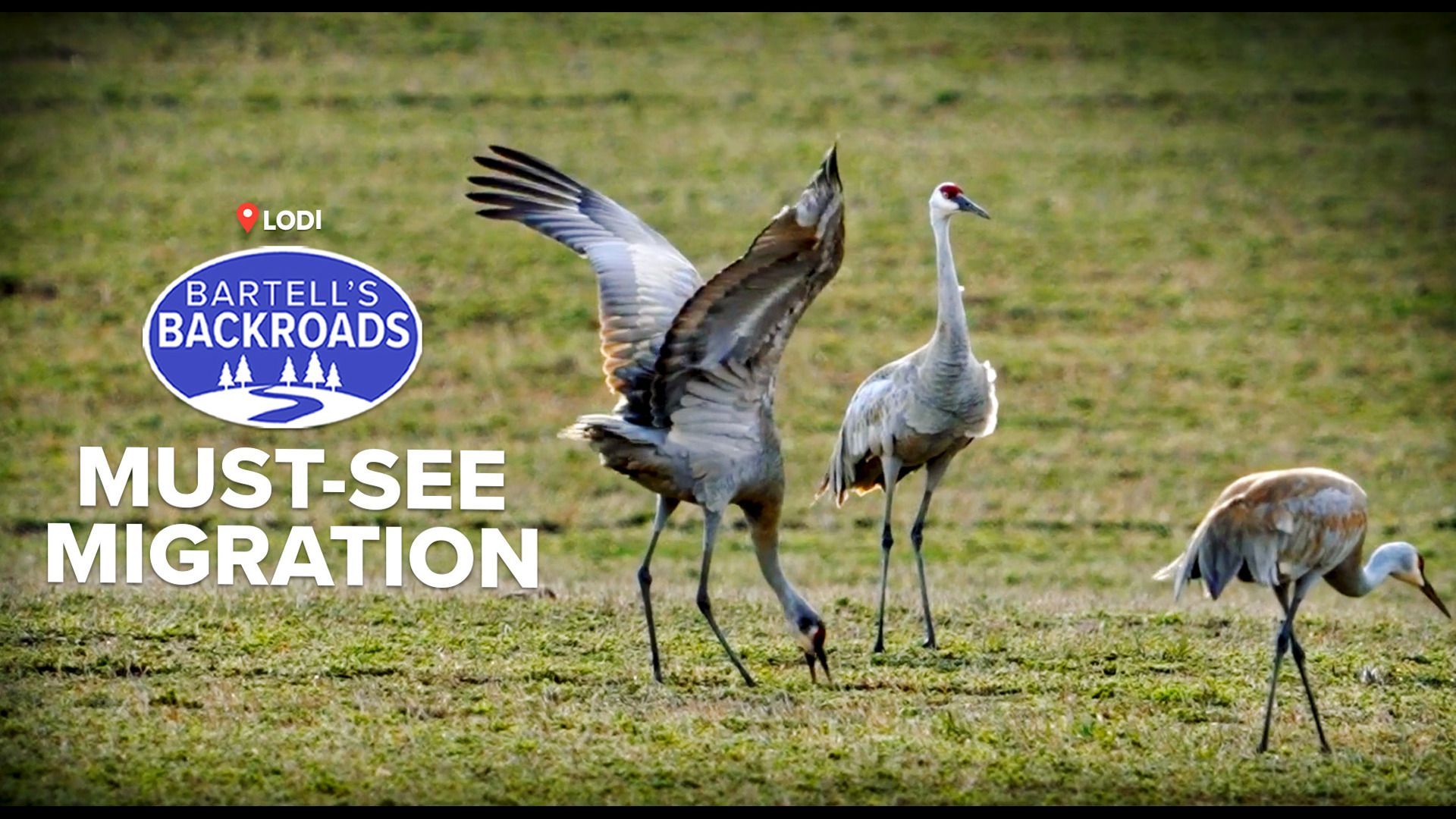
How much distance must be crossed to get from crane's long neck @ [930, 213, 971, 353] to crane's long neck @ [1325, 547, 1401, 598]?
8.68 feet

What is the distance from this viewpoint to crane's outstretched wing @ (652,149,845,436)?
9.13 meters

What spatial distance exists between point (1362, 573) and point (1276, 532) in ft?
3.30

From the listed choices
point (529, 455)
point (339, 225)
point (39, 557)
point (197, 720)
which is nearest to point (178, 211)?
point (339, 225)

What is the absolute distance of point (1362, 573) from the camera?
10.2 m

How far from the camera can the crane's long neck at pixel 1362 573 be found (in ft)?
33.3

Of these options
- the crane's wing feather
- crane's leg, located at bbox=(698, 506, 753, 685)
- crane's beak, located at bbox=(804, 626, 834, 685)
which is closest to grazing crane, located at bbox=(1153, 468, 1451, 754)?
crane's beak, located at bbox=(804, 626, 834, 685)

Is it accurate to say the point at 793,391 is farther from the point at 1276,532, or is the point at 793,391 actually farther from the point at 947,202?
the point at 1276,532

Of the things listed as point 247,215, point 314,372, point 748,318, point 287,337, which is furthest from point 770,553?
point 247,215

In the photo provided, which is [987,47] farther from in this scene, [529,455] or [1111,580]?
[1111,580]

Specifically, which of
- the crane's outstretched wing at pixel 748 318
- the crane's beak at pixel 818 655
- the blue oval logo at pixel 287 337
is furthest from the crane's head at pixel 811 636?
the blue oval logo at pixel 287 337

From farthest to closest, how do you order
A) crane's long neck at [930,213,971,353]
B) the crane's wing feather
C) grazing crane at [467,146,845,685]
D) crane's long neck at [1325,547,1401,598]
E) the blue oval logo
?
1. the blue oval logo
2. the crane's wing feather
3. crane's long neck at [930,213,971,353]
4. crane's long neck at [1325,547,1401,598]
5. grazing crane at [467,146,845,685]

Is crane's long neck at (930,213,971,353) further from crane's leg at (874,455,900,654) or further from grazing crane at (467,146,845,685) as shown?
grazing crane at (467,146,845,685)

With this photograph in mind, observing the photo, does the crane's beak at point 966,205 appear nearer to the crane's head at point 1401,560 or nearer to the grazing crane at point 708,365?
the grazing crane at point 708,365

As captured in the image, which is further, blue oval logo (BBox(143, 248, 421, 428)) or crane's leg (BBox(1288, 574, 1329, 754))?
blue oval logo (BBox(143, 248, 421, 428))
